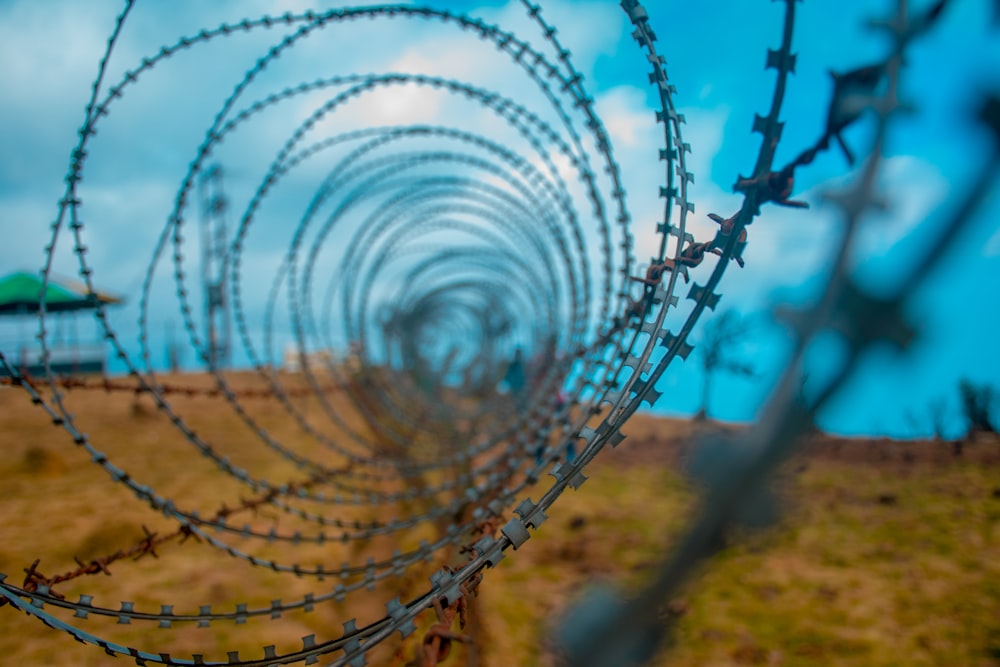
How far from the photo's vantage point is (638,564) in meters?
7.33

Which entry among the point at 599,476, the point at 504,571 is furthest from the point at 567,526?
the point at 599,476

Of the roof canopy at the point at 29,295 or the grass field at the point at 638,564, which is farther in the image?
the roof canopy at the point at 29,295

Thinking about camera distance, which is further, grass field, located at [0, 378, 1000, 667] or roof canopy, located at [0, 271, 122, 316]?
roof canopy, located at [0, 271, 122, 316]

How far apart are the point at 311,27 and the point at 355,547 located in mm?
6617

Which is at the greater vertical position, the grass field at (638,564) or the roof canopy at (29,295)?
the roof canopy at (29,295)

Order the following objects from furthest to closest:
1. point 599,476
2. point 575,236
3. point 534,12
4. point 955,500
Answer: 1. point 599,476
2. point 955,500
3. point 575,236
4. point 534,12

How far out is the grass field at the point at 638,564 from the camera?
17.9ft

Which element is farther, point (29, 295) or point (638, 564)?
point (29, 295)

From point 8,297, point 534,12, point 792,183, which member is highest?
point 8,297

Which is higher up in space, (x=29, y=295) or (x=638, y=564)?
(x=29, y=295)

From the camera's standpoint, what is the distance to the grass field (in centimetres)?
545

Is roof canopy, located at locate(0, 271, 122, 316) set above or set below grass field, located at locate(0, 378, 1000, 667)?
above

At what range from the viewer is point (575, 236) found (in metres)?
6.76

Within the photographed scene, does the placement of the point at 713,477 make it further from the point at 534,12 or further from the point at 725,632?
the point at 725,632
